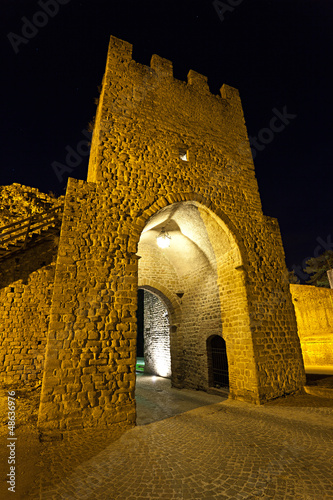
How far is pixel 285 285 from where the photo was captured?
7.45m

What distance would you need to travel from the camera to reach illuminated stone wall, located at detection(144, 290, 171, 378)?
11.3 m

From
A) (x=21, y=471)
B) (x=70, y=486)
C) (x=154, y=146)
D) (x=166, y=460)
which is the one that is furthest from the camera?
(x=154, y=146)

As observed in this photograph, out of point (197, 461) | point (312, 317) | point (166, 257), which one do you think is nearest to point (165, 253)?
point (166, 257)

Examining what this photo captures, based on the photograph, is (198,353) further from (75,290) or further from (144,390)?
(75,290)

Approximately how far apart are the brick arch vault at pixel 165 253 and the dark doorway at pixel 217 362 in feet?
0.89

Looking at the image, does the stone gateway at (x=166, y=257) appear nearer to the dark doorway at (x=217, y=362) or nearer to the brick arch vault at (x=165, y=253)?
the brick arch vault at (x=165, y=253)

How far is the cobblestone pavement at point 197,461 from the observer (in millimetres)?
2600

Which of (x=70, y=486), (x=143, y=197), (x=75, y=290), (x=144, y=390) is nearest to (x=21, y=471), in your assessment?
(x=70, y=486)

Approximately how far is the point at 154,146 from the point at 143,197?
6.03 ft

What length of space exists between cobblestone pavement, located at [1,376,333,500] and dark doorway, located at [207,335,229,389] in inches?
123

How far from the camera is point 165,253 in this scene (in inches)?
408

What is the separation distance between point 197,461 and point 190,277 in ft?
21.9

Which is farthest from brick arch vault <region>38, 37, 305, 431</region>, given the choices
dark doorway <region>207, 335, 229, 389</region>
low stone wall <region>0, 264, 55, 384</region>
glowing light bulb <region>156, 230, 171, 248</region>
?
low stone wall <region>0, 264, 55, 384</region>

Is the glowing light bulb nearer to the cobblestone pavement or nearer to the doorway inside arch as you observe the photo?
the doorway inside arch
